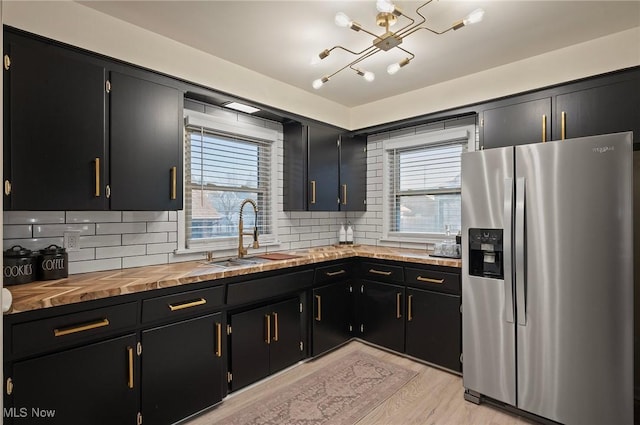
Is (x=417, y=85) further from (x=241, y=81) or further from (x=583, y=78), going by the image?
(x=241, y=81)

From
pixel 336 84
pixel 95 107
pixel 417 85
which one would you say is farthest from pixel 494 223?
pixel 95 107

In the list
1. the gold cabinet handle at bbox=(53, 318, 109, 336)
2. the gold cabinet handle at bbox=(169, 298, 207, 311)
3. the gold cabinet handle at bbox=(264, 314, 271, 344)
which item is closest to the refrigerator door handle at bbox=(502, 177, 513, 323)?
the gold cabinet handle at bbox=(264, 314, 271, 344)

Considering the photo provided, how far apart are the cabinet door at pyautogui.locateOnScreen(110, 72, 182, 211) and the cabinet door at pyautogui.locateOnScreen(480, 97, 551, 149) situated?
8.09 feet

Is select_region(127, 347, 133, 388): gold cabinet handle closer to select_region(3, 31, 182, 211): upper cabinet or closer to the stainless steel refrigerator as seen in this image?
select_region(3, 31, 182, 211): upper cabinet

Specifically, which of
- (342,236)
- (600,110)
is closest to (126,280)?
(342,236)

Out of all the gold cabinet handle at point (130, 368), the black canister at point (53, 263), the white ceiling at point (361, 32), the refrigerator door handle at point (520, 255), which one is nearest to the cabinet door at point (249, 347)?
A: the gold cabinet handle at point (130, 368)

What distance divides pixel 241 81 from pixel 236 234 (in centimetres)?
136

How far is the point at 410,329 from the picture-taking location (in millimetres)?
3141

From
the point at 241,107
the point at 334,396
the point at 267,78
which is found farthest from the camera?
the point at 267,78

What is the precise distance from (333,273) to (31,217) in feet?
7.48

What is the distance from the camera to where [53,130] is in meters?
1.96

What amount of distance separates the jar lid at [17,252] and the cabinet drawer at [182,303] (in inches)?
27.9

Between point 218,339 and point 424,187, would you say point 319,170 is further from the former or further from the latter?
point 218,339

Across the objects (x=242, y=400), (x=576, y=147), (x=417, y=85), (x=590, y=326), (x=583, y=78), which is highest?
(x=417, y=85)
